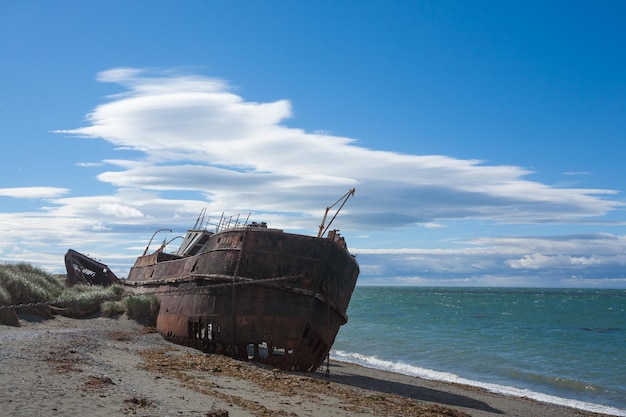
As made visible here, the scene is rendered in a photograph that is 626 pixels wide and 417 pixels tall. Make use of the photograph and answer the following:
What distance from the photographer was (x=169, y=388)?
Answer: 30.2 feet

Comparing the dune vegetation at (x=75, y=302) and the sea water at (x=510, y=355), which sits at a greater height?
the dune vegetation at (x=75, y=302)

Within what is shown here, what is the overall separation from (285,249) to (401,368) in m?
9.68

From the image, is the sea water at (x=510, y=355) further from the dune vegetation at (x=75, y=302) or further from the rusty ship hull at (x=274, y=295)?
the dune vegetation at (x=75, y=302)

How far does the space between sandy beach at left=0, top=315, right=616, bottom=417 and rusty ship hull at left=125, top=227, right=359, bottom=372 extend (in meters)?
0.77

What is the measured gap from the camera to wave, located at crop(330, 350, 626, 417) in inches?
646

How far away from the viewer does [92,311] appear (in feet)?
71.1

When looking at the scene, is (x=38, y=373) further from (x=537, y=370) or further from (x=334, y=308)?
(x=537, y=370)

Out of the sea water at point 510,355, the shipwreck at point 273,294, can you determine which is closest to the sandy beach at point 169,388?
the shipwreck at point 273,294

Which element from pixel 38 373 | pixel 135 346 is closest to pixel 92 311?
pixel 135 346

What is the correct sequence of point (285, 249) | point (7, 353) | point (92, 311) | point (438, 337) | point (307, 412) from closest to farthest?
point (307, 412) < point (7, 353) < point (285, 249) < point (92, 311) < point (438, 337)

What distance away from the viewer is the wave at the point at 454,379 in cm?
1641

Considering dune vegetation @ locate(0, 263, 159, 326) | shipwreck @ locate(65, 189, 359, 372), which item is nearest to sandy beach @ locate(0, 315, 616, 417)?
shipwreck @ locate(65, 189, 359, 372)

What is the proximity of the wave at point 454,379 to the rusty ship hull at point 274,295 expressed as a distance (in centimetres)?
593

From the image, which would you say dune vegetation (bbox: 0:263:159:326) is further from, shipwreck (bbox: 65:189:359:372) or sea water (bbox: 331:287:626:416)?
sea water (bbox: 331:287:626:416)
